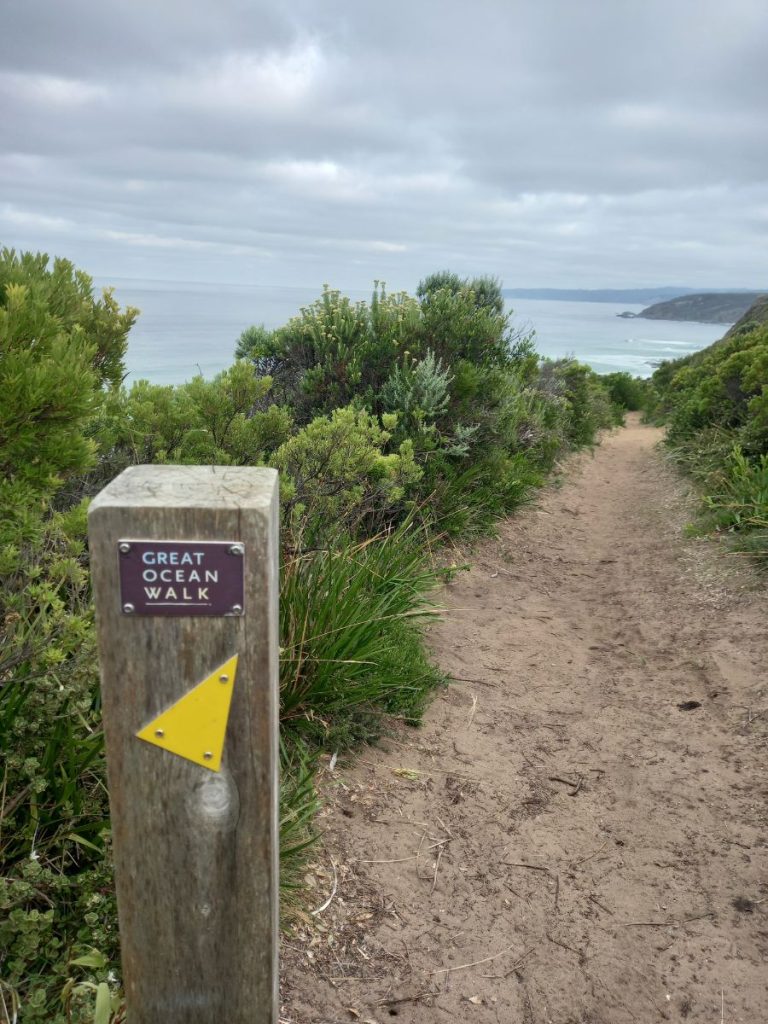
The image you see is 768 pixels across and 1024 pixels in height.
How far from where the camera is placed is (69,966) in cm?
236

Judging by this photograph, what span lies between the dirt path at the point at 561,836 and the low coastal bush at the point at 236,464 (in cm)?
31

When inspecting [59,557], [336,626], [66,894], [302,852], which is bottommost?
[302,852]

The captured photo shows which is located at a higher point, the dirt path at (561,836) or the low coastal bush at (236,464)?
the low coastal bush at (236,464)

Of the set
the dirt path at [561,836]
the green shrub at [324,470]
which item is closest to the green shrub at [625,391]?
the dirt path at [561,836]


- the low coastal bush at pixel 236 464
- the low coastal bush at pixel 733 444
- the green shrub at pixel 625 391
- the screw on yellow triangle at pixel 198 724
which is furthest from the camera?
the green shrub at pixel 625 391

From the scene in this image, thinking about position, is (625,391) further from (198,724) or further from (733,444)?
(198,724)

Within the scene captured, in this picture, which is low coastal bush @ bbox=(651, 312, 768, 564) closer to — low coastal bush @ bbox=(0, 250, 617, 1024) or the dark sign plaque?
low coastal bush @ bbox=(0, 250, 617, 1024)

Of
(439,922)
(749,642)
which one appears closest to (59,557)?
(439,922)

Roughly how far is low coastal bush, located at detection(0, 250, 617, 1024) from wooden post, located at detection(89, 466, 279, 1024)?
342mm

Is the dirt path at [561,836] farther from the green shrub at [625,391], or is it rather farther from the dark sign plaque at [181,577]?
the green shrub at [625,391]

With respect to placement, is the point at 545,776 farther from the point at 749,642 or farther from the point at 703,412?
the point at 703,412

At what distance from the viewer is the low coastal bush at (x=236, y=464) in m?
2.38

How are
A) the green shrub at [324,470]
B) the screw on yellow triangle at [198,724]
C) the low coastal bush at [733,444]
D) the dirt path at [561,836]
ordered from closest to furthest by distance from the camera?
the screw on yellow triangle at [198,724] → the dirt path at [561,836] → the green shrub at [324,470] → the low coastal bush at [733,444]

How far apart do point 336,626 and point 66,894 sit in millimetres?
1884
